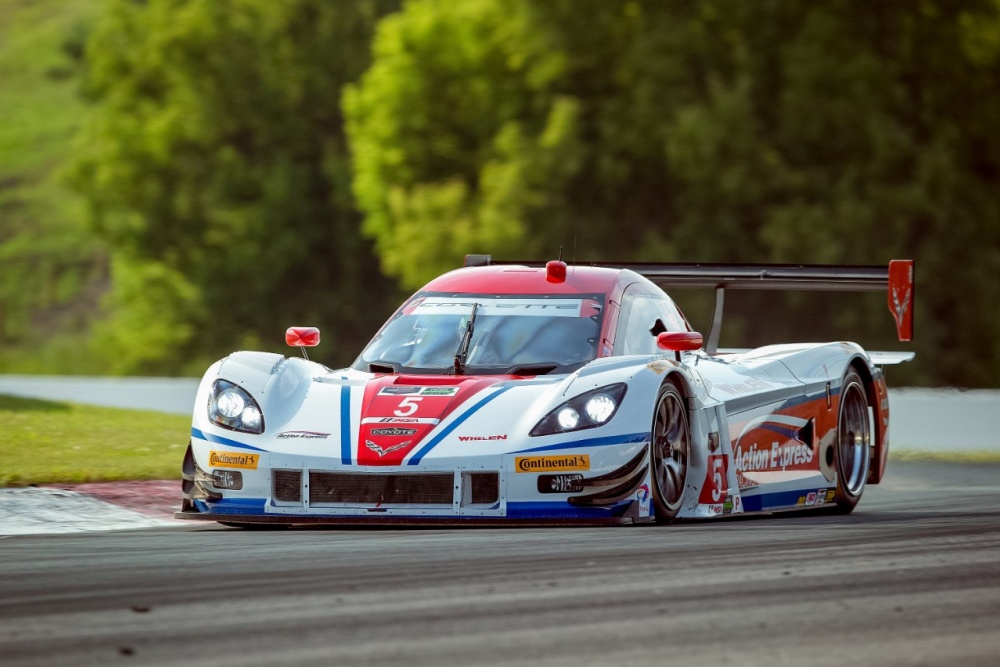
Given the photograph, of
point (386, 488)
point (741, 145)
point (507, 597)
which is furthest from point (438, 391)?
point (741, 145)

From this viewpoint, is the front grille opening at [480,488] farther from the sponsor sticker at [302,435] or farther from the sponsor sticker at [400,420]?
the sponsor sticker at [302,435]

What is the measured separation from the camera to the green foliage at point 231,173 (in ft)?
130

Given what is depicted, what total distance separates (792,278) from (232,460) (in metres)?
4.57

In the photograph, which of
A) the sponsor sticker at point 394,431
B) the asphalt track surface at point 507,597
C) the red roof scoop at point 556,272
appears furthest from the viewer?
the red roof scoop at point 556,272

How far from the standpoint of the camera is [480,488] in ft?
28.2

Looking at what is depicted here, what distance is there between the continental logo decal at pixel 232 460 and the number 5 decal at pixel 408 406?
27.6 inches

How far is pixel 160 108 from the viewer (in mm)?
40469

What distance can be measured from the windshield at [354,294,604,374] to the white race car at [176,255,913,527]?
0.4 inches

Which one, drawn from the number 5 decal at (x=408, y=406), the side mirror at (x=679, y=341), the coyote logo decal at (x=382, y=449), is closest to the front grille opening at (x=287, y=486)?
the coyote logo decal at (x=382, y=449)

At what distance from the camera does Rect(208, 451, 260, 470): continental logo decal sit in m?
8.84

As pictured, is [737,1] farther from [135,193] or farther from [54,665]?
[54,665]

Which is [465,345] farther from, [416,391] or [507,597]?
[507,597]

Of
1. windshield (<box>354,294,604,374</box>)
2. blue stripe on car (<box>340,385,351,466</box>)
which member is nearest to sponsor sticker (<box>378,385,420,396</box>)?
blue stripe on car (<box>340,385,351,466</box>)

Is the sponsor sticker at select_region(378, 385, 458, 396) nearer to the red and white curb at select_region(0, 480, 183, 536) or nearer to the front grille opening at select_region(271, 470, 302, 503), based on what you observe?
the front grille opening at select_region(271, 470, 302, 503)
